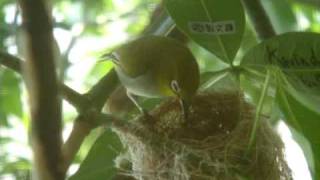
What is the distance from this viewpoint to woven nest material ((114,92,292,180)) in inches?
37.5

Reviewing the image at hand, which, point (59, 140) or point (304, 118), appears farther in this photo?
point (304, 118)

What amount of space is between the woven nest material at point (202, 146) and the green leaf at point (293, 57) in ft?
0.36

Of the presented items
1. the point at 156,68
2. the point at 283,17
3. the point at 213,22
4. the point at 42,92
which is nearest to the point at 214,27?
the point at 213,22

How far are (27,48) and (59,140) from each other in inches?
2.4

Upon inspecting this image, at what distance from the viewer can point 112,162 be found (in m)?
1.07

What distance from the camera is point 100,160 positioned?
1060mm

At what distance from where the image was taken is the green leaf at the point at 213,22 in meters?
0.99

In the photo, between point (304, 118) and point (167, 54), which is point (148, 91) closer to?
point (167, 54)

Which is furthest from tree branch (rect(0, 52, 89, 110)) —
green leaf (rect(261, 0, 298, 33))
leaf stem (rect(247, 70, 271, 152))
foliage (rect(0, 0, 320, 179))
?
green leaf (rect(261, 0, 298, 33))

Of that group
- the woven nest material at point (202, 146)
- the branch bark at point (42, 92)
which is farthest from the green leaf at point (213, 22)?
the branch bark at point (42, 92)

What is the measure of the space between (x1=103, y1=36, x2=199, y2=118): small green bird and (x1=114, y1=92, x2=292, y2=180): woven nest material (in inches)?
1.9

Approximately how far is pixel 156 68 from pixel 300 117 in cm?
36

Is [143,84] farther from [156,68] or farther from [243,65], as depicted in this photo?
[243,65]

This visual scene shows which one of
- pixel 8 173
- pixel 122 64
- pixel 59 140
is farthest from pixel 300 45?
pixel 59 140
